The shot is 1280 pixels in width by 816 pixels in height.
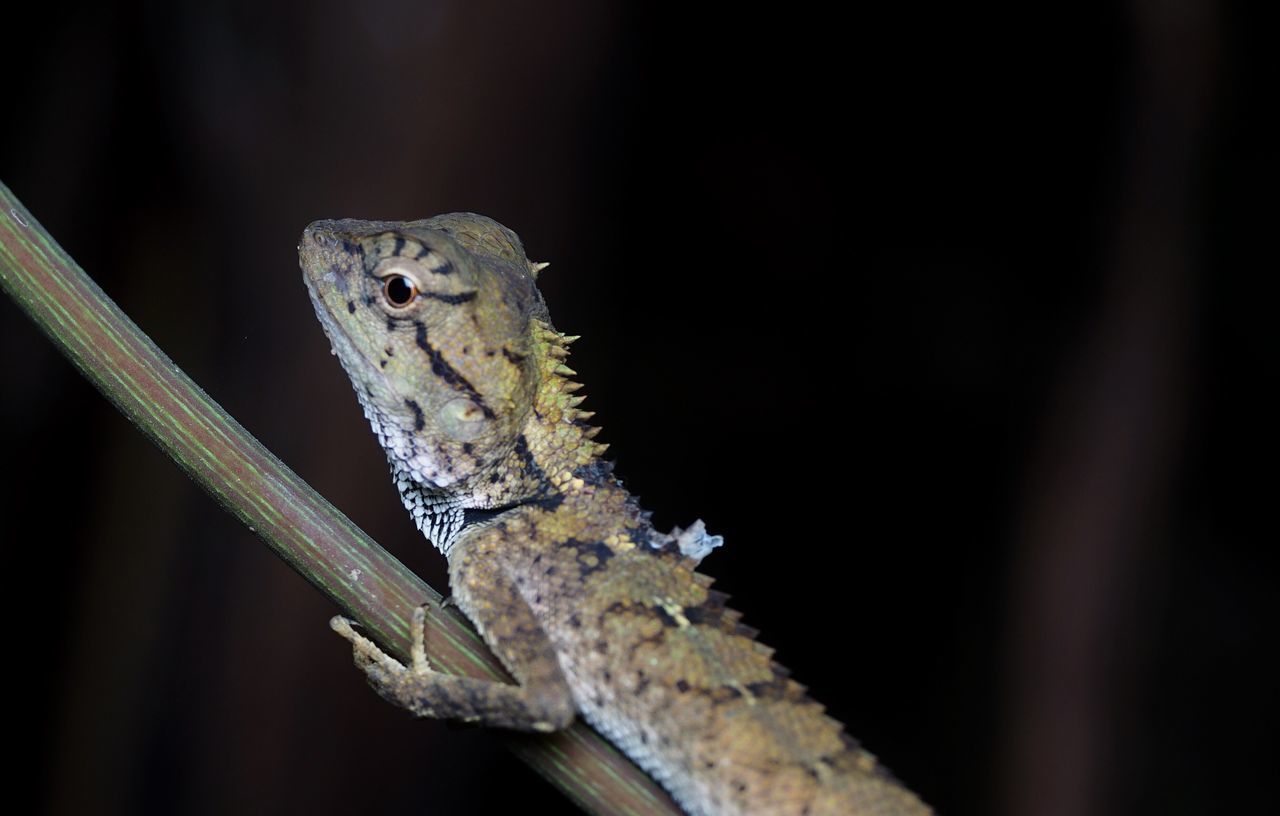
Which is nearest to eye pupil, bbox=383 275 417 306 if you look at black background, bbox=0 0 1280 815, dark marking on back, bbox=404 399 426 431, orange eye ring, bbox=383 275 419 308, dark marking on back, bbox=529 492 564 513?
orange eye ring, bbox=383 275 419 308

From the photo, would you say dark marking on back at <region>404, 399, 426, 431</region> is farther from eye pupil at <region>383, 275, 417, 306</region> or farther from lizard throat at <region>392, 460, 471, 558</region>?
eye pupil at <region>383, 275, 417, 306</region>

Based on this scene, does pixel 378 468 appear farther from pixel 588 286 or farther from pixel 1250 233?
pixel 1250 233

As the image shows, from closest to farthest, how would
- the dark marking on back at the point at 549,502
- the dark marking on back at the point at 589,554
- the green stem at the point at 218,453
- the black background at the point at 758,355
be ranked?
the green stem at the point at 218,453 → the dark marking on back at the point at 589,554 → the dark marking on back at the point at 549,502 → the black background at the point at 758,355

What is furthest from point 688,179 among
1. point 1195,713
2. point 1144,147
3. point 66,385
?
point 1195,713

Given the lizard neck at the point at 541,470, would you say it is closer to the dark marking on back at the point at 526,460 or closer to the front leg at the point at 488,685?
the dark marking on back at the point at 526,460

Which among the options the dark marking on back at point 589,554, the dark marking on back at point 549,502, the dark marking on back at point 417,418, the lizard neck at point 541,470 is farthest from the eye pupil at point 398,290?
the dark marking on back at point 589,554
